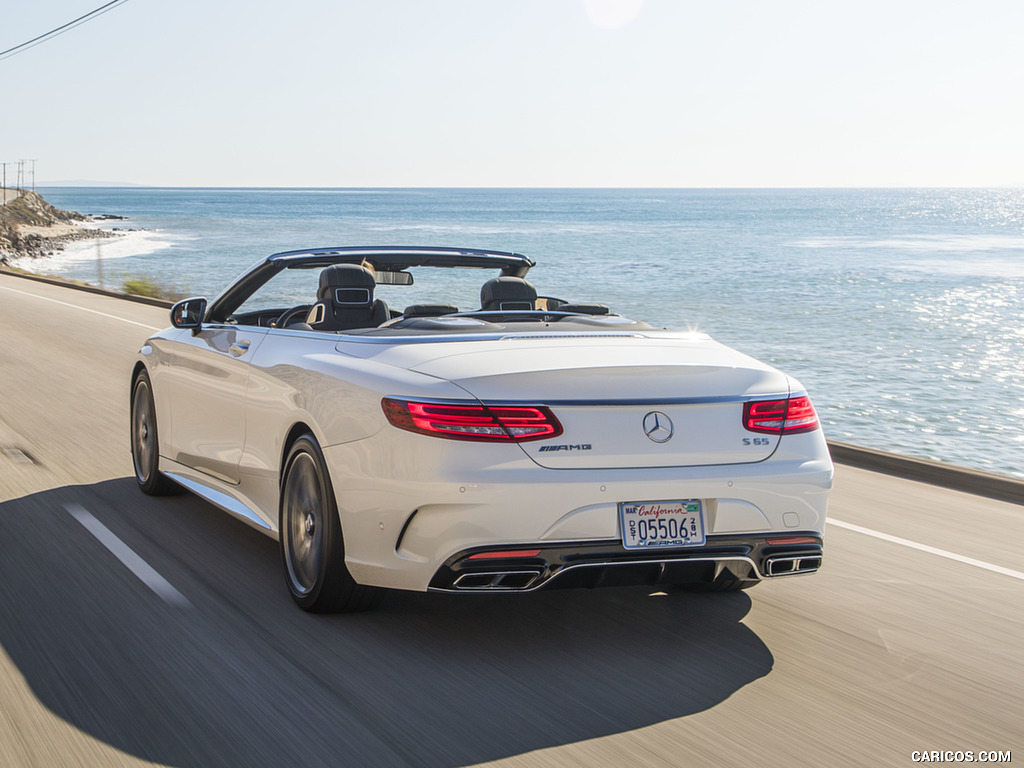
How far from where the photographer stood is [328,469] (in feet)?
15.2

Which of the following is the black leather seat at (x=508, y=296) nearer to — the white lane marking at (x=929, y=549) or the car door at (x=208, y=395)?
the car door at (x=208, y=395)

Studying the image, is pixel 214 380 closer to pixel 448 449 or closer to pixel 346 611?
pixel 346 611

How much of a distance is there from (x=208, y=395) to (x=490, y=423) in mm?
2513

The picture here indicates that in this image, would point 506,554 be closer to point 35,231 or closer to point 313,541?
point 313,541

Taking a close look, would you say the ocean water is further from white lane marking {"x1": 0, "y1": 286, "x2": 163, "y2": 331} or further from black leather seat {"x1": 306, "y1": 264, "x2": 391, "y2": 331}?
black leather seat {"x1": 306, "y1": 264, "x2": 391, "y2": 331}

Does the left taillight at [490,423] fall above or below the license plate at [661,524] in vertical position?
above

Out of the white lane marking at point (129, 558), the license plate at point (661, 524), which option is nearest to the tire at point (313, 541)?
the white lane marking at point (129, 558)

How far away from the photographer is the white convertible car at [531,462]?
412 cm

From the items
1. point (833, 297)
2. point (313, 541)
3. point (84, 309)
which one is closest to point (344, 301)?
point (313, 541)

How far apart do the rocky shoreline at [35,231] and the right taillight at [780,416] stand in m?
54.3

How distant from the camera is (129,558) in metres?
5.71

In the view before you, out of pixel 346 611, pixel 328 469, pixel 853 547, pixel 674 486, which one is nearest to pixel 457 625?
pixel 346 611

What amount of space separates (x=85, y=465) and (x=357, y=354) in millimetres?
4025

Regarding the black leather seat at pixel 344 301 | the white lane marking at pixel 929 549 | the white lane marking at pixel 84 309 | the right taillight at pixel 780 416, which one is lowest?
the white lane marking at pixel 84 309
